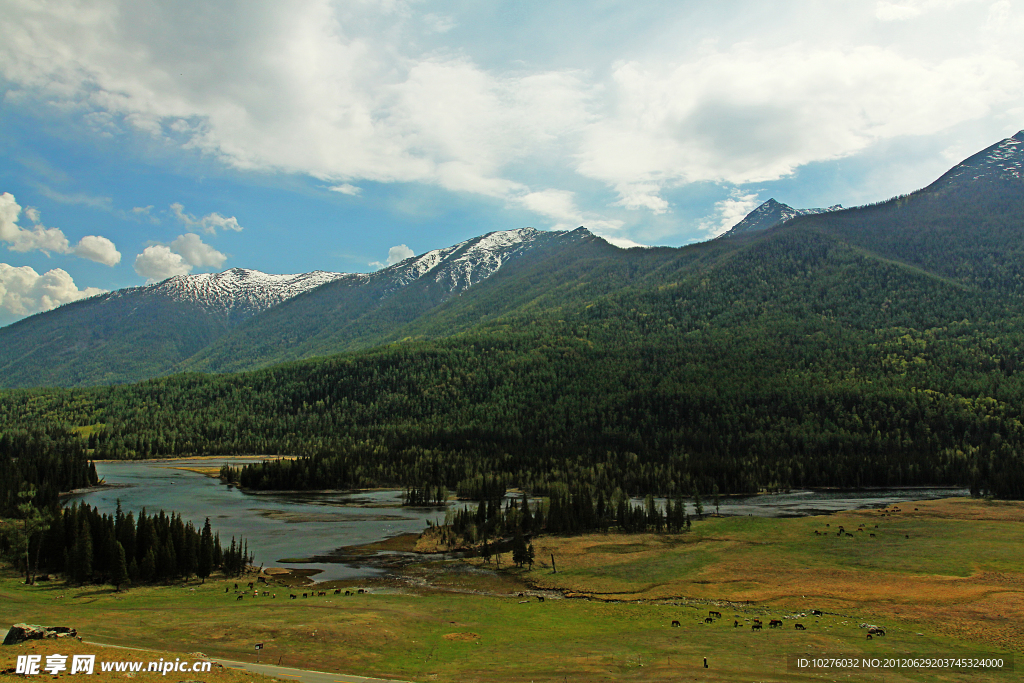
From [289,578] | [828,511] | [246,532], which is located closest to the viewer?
[289,578]

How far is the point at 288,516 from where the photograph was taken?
150875mm

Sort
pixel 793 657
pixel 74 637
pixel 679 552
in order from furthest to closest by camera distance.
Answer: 1. pixel 679 552
2. pixel 793 657
3. pixel 74 637

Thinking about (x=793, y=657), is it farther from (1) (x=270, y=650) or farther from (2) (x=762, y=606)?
(1) (x=270, y=650)

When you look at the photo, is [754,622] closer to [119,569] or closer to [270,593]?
[270,593]

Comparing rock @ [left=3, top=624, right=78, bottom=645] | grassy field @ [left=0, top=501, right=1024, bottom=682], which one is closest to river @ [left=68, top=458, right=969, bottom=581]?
grassy field @ [left=0, top=501, right=1024, bottom=682]

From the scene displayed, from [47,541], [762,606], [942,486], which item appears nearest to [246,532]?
[47,541]

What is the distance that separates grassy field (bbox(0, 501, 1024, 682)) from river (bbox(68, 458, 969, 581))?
24.5 meters

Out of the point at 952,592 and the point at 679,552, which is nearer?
the point at 952,592

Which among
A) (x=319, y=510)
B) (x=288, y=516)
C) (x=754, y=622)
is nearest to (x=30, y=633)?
(x=754, y=622)

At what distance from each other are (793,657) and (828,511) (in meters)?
112

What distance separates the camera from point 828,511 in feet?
475

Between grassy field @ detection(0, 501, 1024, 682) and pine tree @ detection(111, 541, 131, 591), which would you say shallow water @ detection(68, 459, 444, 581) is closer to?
pine tree @ detection(111, 541, 131, 591)

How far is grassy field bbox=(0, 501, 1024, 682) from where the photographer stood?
46812mm

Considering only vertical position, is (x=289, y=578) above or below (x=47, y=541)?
below
